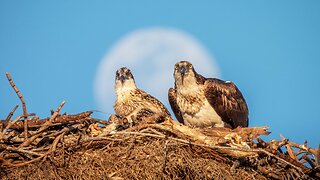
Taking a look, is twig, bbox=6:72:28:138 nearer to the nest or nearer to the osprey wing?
the nest

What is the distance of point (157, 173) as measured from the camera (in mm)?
8375

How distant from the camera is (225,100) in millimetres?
11219

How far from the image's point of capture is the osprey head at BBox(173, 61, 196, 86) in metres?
11.3

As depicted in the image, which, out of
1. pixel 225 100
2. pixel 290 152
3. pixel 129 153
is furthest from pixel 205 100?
pixel 129 153

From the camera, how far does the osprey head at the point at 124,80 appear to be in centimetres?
1217

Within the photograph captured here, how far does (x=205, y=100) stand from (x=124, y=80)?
5.87 feet

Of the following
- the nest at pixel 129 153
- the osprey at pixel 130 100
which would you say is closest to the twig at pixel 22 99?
the nest at pixel 129 153

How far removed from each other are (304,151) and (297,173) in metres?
0.54

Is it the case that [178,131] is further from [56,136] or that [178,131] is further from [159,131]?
[56,136]

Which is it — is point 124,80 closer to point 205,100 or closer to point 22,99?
point 205,100

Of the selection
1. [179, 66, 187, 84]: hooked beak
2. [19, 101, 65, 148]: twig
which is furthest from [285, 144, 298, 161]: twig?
[19, 101, 65, 148]: twig

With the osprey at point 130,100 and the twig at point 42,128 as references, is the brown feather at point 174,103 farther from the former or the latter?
the twig at point 42,128

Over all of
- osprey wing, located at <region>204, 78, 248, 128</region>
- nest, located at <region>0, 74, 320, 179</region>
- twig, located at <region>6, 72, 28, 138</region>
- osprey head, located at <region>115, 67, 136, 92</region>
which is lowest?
nest, located at <region>0, 74, 320, 179</region>

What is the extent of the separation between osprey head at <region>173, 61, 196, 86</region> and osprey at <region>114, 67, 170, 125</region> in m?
0.57
